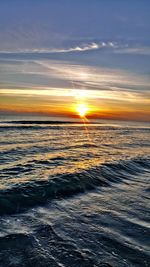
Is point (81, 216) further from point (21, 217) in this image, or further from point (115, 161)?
point (115, 161)

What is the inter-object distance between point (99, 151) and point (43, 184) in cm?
977

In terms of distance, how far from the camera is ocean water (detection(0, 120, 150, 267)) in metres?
6.65

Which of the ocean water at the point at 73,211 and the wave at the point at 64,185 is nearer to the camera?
the ocean water at the point at 73,211

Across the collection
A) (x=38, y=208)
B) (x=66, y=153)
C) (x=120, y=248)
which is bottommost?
(x=120, y=248)

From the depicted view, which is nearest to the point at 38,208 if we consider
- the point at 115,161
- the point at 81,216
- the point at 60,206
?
the point at 60,206

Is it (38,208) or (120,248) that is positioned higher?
(38,208)

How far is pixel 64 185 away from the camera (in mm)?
12195

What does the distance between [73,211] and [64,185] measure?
2.80 metres

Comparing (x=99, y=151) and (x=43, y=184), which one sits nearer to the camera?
(x=43, y=184)

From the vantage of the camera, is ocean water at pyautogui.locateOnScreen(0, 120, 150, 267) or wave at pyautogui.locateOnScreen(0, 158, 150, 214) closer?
ocean water at pyautogui.locateOnScreen(0, 120, 150, 267)

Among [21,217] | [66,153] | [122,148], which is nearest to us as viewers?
[21,217]

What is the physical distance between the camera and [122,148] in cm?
2320

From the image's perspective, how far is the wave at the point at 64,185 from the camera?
10031 millimetres

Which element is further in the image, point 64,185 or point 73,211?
point 64,185
